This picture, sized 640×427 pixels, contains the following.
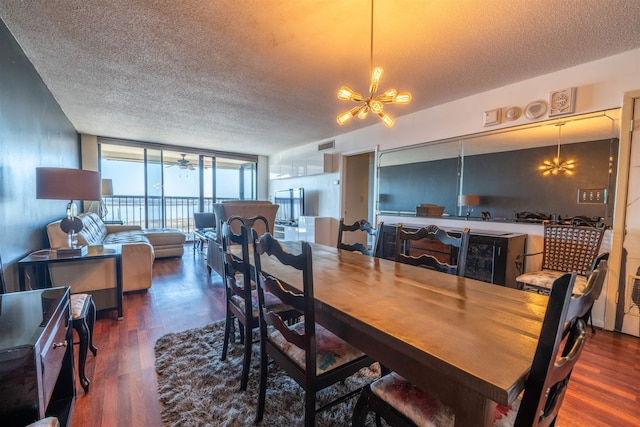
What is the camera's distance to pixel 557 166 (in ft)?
9.11

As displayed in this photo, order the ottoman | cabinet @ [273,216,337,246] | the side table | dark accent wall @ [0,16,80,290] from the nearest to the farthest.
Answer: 1. dark accent wall @ [0,16,80,290]
2. the side table
3. the ottoman
4. cabinet @ [273,216,337,246]

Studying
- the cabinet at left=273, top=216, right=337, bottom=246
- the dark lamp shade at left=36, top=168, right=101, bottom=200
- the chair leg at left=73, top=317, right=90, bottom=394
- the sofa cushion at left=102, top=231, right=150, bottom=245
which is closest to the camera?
the chair leg at left=73, top=317, right=90, bottom=394

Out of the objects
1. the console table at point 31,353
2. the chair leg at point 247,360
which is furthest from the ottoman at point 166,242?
the chair leg at point 247,360

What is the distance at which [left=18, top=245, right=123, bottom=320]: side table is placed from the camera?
7.15ft

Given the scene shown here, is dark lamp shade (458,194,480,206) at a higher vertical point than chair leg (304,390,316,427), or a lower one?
higher

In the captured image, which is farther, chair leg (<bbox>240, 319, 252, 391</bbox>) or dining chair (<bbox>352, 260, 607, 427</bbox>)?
chair leg (<bbox>240, 319, 252, 391</bbox>)

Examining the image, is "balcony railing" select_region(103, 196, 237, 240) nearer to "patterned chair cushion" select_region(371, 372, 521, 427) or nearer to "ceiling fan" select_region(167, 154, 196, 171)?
"ceiling fan" select_region(167, 154, 196, 171)

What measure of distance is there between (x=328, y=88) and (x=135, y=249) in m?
2.89

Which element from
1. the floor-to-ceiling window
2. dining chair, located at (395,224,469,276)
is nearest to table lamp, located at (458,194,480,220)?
dining chair, located at (395,224,469,276)

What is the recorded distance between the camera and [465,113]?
11.0ft

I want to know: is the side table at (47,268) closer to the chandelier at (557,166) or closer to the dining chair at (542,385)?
the dining chair at (542,385)

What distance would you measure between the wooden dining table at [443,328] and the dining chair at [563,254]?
58.2 inches

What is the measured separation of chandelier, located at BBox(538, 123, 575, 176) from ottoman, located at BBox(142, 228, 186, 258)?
5592 millimetres

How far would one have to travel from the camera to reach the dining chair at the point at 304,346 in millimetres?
1086
